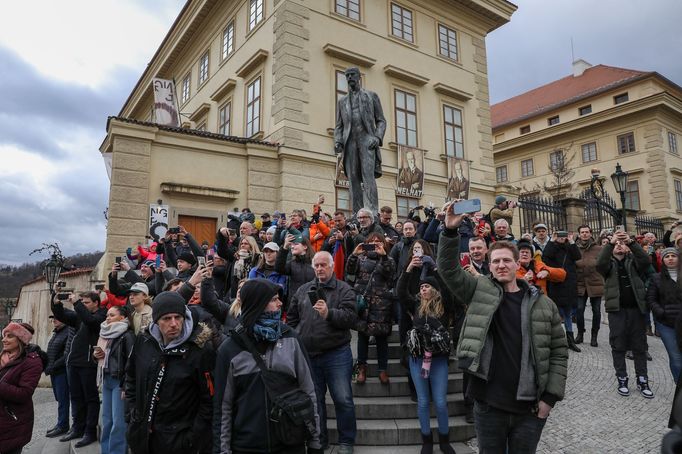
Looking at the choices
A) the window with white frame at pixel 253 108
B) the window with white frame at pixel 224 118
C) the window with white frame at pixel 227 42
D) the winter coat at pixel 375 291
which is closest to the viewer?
the winter coat at pixel 375 291

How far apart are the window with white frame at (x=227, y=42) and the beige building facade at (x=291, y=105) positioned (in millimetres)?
105

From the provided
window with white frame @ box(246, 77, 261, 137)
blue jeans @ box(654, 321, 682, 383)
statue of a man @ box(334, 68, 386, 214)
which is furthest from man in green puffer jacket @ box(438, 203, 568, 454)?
window with white frame @ box(246, 77, 261, 137)

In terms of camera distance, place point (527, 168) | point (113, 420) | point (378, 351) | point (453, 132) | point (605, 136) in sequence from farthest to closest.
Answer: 1. point (527, 168)
2. point (605, 136)
3. point (453, 132)
4. point (378, 351)
5. point (113, 420)

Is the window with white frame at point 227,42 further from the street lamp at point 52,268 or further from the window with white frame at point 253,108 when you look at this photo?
the street lamp at point 52,268

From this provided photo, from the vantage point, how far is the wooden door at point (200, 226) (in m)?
14.2

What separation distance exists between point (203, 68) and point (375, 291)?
67.9ft

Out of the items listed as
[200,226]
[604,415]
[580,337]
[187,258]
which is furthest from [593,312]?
[200,226]

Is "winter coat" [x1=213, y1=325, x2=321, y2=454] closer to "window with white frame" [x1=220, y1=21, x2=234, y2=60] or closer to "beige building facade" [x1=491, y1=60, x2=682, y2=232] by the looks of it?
"window with white frame" [x1=220, y1=21, x2=234, y2=60]

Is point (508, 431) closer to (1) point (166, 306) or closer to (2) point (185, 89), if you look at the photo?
(1) point (166, 306)

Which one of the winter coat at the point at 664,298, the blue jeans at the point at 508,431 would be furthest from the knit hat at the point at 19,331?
the winter coat at the point at 664,298

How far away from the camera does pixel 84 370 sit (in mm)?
5844

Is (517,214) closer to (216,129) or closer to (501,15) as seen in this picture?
(501,15)

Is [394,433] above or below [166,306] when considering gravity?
below

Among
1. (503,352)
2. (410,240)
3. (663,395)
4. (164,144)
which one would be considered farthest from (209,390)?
(164,144)
